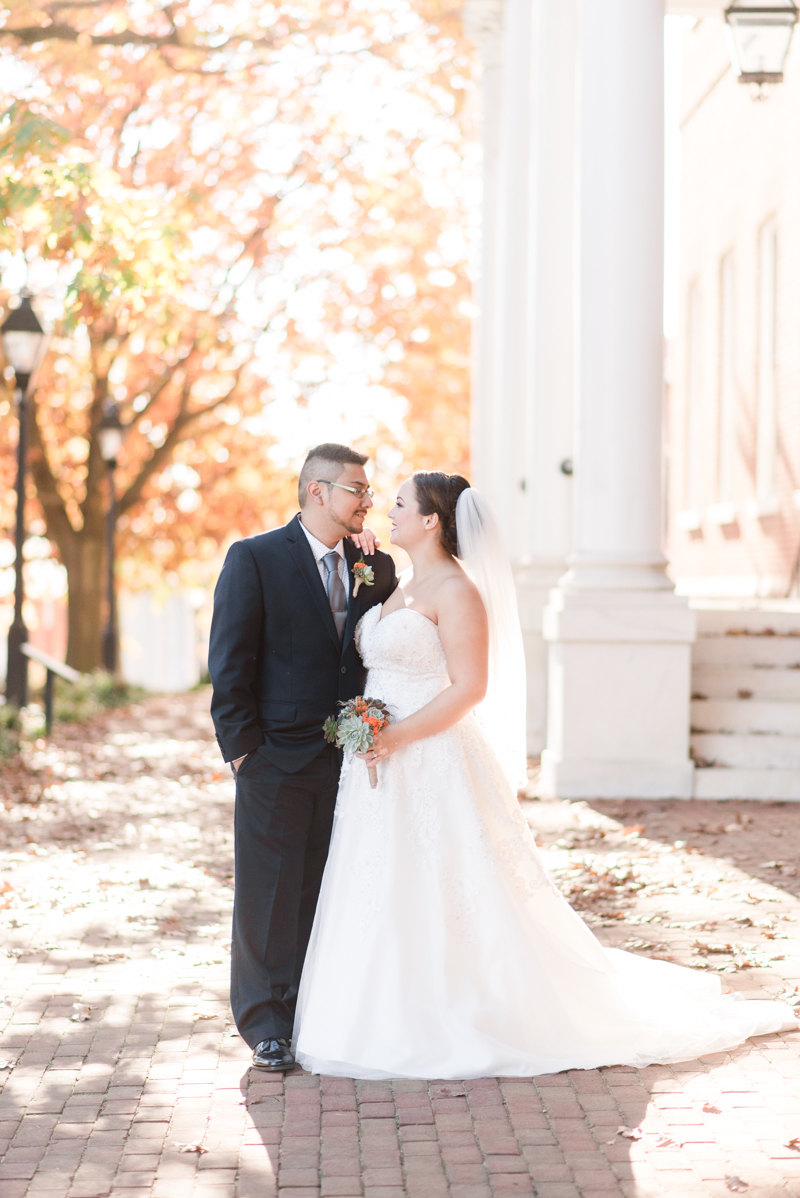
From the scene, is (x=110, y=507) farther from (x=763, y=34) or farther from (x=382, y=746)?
(x=382, y=746)

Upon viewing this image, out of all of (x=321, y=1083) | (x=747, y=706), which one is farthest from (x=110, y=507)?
(x=321, y=1083)

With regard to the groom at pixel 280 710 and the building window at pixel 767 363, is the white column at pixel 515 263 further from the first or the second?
the groom at pixel 280 710

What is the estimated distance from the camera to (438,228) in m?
25.0

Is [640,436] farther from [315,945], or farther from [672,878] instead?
[315,945]

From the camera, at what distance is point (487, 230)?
62.1ft

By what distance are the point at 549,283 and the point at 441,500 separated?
28.1ft

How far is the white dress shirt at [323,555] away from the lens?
5.26 meters

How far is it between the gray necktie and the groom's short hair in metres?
0.24

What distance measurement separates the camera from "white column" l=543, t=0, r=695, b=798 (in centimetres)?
1069

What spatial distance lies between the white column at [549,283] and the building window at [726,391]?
7238mm

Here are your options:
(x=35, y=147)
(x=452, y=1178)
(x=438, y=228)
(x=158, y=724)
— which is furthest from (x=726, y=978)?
(x=438, y=228)

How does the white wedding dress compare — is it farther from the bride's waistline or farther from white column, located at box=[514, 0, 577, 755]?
white column, located at box=[514, 0, 577, 755]

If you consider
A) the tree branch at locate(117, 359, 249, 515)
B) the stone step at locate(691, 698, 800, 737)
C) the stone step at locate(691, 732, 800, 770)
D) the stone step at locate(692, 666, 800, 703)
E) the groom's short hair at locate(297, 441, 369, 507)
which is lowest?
the stone step at locate(691, 732, 800, 770)

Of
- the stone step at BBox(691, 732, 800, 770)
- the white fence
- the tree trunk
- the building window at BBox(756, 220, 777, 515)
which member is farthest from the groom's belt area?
the white fence
